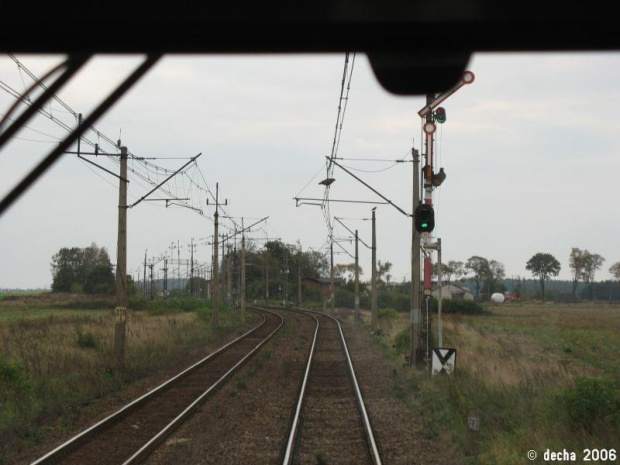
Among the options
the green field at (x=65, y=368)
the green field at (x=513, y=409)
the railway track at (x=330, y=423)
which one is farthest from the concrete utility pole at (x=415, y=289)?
the green field at (x=65, y=368)

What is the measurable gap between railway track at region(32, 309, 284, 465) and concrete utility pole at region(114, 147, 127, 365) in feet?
7.25

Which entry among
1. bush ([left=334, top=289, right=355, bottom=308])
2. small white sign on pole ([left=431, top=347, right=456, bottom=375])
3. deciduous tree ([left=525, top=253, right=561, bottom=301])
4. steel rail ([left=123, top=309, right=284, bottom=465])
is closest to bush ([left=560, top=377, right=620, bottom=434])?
small white sign on pole ([left=431, top=347, right=456, bottom=375])

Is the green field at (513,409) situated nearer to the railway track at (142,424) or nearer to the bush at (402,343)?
the bush at (402,343)

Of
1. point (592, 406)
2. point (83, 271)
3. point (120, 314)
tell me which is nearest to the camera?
point (592, 406)

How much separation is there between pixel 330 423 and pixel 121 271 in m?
10.0

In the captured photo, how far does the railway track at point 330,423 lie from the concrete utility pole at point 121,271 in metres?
5.59

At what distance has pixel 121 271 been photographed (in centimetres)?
2052

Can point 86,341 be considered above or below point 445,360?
below

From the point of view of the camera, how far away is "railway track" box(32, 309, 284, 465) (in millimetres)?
10141

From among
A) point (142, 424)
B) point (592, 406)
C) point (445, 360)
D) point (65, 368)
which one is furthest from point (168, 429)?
point (65, 368)

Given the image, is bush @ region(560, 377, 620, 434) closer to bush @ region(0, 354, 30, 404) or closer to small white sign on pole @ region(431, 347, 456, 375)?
small white sign on pole @ region(431, 347, 456, 375)

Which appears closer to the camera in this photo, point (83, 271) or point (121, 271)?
point (121, 271)

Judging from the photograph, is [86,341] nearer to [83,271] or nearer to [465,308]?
[465,308]

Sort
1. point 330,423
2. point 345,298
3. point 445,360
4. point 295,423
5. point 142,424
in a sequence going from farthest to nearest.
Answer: point 345,298 → point 445,360 → point 330,423 → point 142,424 → point 295,423
